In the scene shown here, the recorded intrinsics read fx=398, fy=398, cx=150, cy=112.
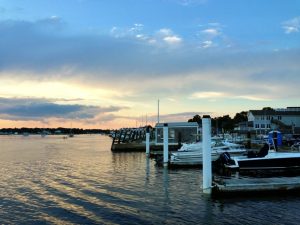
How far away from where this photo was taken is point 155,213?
19.4 meters

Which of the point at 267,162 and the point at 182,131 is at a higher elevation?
the point at 182,131

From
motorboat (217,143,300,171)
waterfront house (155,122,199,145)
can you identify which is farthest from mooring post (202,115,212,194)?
waterfront house (155,122,199,145)

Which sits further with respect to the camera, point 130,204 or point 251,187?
point 251,187

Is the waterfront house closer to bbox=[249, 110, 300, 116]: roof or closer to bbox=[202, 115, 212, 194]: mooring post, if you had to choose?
bbox=[202, 115, 212, 194]: mooring post

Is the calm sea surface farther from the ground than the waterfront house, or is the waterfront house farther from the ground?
the waterfront house

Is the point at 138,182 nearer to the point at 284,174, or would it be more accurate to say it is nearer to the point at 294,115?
the point at 284,174

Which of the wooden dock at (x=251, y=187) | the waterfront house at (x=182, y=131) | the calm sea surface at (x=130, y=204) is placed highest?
the waterfront house at (x=182, y=131)

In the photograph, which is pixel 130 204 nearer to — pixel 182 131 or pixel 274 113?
pixel 182 131

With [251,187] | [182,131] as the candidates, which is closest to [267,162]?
[251,187]

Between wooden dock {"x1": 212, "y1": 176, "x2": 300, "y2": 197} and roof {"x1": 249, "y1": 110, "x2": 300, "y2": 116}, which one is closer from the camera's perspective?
wooden dock {"x1": 212, "y1": 176, "x2": 300, "y2": 197}

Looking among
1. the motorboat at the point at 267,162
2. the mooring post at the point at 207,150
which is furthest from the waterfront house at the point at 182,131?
the mooring post at the point at 207,150

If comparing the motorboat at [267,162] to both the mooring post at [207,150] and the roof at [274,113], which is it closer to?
the mooring post at [207,150]

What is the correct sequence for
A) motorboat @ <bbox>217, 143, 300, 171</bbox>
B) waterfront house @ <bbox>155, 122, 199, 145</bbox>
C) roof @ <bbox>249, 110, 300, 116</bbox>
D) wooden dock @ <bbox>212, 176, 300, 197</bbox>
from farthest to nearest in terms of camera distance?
roof @ <bbox>249, 110, 300, 116</bbox>, waterfront house @ <bbox>155, 122, 199, 145</bbox>, motorboat @ <bbox>217, 143, 300, 171</bbox>, wooden dock @ <bbox>212, 176, 300, 197</bbox>

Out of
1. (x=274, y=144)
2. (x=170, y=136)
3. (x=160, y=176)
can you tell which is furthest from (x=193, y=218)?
(x=170, y=136)
